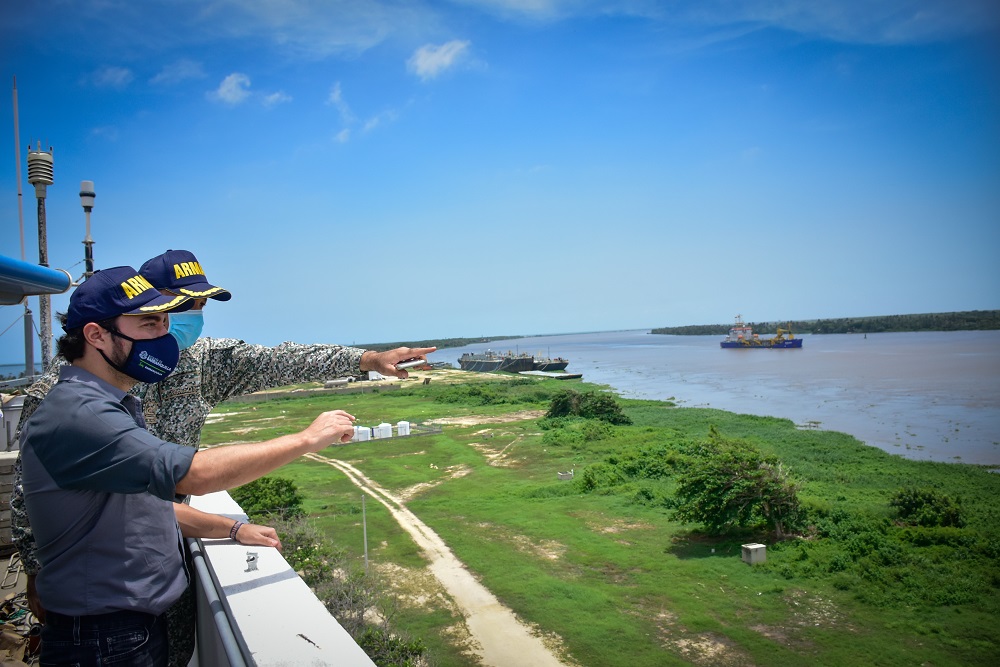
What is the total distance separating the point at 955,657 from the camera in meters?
7.99

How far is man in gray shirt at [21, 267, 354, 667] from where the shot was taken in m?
1.37

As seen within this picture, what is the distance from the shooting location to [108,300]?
1.66 m

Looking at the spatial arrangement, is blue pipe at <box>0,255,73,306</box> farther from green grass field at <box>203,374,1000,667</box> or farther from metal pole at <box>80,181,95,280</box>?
green grass field at <box>203,374,1000,667</box>

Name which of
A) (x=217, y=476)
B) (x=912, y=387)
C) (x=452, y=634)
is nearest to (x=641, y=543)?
(x=452, y=634)

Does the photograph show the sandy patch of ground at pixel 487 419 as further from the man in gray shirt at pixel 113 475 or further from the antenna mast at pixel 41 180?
the man in gray shirt at pixel 113 475

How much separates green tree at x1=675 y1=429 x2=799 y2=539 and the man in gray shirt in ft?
38.7

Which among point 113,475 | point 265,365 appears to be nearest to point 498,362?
point 265,365

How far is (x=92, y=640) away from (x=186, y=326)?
1145mm

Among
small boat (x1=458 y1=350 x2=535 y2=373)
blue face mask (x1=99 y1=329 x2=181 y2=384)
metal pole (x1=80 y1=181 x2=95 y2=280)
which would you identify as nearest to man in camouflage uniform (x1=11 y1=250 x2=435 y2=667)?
blue face mask (x1=99 y1=329 x2=181 y2=384)

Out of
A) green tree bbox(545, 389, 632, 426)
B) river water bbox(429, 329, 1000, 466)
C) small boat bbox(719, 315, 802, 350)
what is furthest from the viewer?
small boat bbox(719, 315, 802, 350)

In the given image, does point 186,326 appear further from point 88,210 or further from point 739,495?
point 739,495

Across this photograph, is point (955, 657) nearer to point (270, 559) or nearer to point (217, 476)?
point (270, 559)

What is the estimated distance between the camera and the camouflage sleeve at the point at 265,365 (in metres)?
2.48

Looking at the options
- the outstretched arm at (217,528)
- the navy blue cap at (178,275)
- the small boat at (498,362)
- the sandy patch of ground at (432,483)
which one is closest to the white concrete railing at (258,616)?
the outstretched arm at (217,528)
